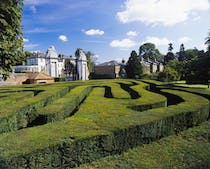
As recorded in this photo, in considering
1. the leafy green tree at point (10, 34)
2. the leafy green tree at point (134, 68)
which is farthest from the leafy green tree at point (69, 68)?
the leafy green tree at point (10, 34)

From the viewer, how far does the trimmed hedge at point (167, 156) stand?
620cm

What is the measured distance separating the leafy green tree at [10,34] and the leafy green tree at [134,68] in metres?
47.7

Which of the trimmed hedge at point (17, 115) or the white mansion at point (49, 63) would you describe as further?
the white mansion at point (49, 63)

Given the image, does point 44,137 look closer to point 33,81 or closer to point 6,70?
point 6,70

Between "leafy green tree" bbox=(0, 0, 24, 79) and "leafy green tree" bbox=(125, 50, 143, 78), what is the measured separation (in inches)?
1877

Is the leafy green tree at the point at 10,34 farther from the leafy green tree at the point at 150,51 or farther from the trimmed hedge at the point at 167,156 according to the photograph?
the leafy green tree at the point at 150,51

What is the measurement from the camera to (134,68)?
62344 millimetres

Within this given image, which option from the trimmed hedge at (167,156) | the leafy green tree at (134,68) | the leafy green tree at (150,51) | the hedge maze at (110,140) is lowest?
the trimmed hedge at (167,156)

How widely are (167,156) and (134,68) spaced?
56.2 meters

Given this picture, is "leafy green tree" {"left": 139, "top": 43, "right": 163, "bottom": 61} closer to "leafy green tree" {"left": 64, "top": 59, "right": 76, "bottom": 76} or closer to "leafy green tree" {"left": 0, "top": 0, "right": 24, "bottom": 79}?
"leafy green tree" {"left": 64, "top": 59, "right": 76, "bottom": 76}

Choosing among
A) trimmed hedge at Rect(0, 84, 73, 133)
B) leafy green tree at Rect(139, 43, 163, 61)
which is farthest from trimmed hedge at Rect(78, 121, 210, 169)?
leafy green tree at Rect(139, 43, 163, 61)

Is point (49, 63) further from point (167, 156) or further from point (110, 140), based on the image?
point (167, 156)

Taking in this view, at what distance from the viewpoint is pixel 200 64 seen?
115 feet

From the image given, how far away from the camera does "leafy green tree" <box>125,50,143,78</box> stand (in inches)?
2449
